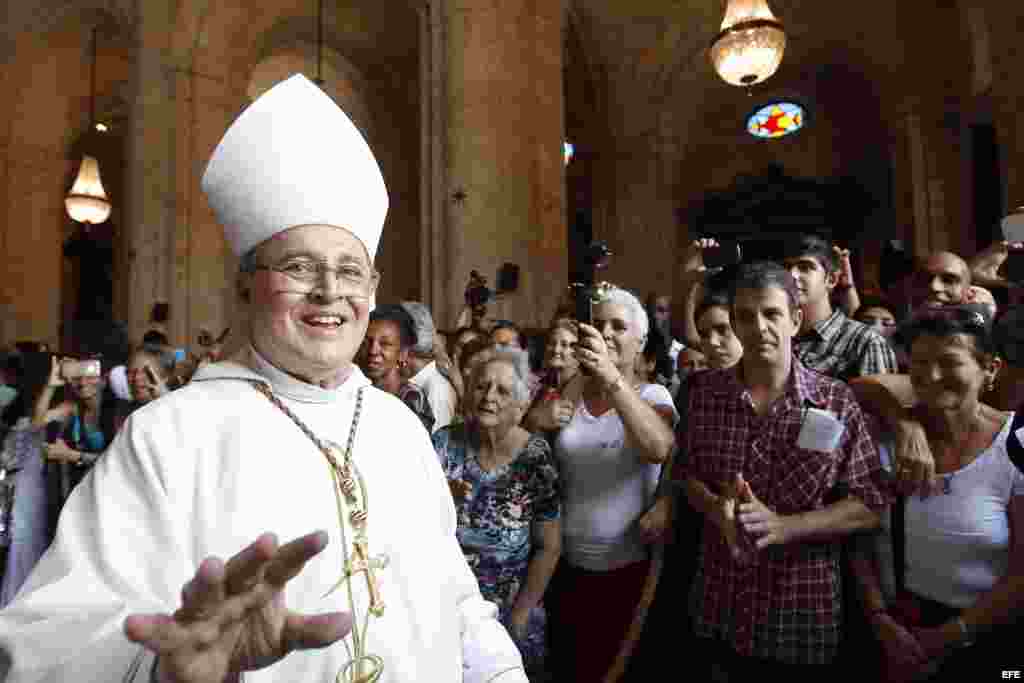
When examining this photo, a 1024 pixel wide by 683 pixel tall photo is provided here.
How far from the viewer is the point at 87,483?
135 centimetres

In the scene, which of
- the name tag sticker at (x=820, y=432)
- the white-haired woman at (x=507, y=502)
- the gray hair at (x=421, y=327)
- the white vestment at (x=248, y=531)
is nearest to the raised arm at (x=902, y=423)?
the name tag sticker at (x=820, y=432)

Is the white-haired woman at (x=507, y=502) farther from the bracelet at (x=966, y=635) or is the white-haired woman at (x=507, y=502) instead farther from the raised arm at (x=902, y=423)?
the bracelet at (x=966, y=635)

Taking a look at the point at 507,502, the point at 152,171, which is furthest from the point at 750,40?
the point at 152,171

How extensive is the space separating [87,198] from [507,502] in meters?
11.5

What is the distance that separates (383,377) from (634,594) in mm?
1595

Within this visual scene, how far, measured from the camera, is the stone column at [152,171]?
36.6ft

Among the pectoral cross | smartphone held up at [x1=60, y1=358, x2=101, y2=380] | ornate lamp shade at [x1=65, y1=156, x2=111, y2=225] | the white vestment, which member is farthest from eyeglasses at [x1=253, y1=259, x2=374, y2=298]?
ornate lamp shade at [x1=65, y1=156, x2=111, y2=225]

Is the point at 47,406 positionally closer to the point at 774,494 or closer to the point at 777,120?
the point at 774,494

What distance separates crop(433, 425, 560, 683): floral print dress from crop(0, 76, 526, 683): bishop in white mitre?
3.55 feet

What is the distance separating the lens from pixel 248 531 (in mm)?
1421

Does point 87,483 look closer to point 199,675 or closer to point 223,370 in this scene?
point 223,370

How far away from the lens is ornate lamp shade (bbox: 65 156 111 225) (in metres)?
11.8

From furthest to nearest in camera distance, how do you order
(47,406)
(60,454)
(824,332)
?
(47,406), (60,454), (824,332)

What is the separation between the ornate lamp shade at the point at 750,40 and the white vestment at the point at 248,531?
290 inches
